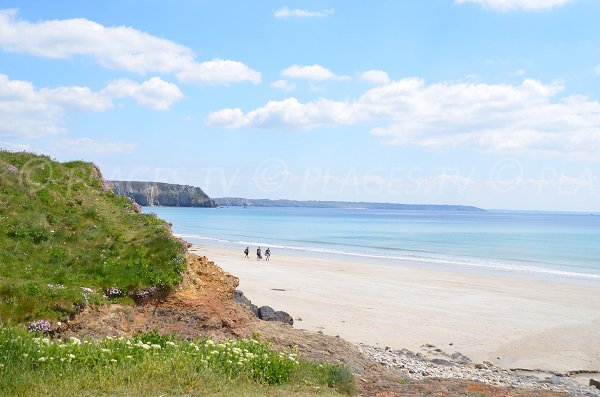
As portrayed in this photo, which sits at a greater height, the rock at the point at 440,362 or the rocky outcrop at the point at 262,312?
the rocky outcrop at the point at 262,312

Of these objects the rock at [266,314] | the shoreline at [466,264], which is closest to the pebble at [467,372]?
the rock at [266,314]

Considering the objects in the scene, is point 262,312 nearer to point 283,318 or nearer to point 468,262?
point 283,318

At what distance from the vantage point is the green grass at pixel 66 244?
11312mm

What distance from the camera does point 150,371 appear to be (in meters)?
7.57

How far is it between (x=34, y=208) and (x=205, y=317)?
21.3 ft

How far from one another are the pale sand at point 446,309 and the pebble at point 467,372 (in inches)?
53.3

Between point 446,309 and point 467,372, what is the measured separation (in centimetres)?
1146

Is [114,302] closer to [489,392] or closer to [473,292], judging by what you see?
[489,392]

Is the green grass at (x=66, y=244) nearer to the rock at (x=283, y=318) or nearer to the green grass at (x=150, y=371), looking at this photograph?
the green grass at (x=150, y=371)

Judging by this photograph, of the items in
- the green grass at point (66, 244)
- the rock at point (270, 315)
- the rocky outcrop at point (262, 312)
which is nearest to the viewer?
the green grass at point (66, 244)

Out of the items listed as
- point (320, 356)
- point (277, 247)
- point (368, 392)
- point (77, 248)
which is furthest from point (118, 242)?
point (277, 247)

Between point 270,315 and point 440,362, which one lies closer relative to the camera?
point 440,362

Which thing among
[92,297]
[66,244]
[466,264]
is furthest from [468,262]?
[92,297]

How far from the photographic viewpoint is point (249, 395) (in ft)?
24.3
